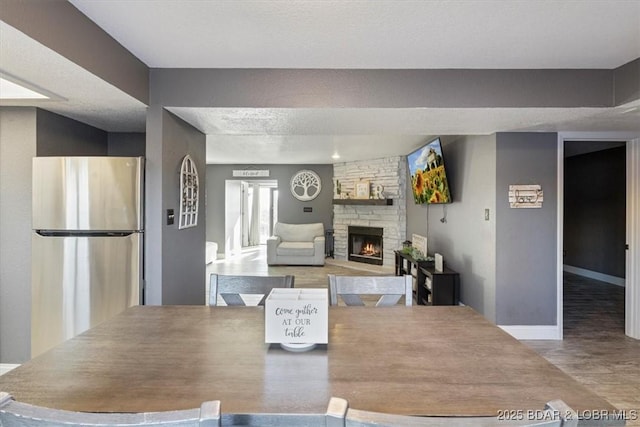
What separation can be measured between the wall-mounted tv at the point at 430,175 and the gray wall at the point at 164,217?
2.91 meters

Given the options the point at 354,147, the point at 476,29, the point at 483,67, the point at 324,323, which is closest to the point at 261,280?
the point at 324,323

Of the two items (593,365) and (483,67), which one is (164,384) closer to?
(483,67)

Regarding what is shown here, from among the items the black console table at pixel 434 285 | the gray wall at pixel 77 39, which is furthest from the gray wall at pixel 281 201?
the gray wall at pixel 77 39

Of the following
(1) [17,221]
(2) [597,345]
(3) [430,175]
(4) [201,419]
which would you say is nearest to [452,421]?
(4) [201,419]

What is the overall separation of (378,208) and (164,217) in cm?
505

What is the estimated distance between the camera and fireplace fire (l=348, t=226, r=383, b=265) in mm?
7105

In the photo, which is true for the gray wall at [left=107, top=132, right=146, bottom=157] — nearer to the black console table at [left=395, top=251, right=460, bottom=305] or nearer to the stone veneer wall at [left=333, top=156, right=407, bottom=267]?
the black console table at [left=395, top=251, right=460, bottom=305]

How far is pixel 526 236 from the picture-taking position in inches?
135

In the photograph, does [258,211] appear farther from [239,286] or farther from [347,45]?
[239,286]

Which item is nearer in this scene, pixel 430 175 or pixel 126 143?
pixel 126 143

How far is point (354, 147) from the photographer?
5801mm

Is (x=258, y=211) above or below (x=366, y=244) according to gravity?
above

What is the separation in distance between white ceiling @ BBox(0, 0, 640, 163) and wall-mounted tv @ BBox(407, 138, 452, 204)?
46.2 inches

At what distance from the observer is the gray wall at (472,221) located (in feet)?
11.5
